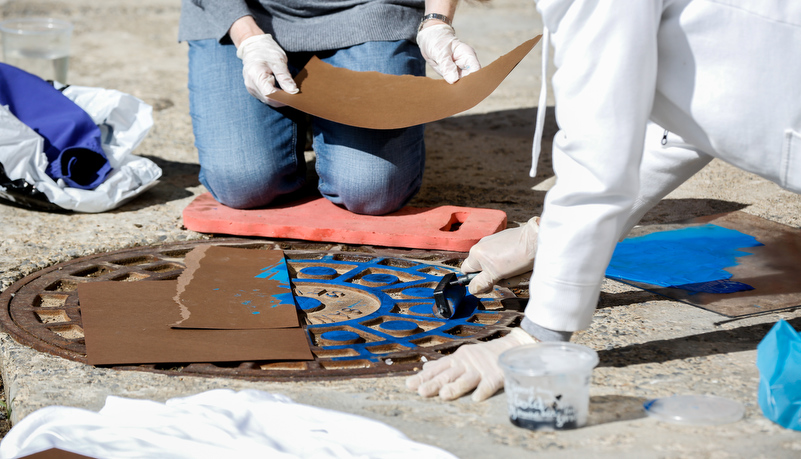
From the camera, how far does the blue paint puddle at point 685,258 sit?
64.4 inches

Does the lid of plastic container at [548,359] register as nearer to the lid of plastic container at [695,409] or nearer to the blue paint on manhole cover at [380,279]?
the lid of plastic container at [695,409]

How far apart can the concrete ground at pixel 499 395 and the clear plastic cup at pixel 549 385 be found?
0.02 meters

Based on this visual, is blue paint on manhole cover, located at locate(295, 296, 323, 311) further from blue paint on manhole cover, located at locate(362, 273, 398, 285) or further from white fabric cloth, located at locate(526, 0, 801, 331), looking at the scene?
white fabric cloth, located at locate(526, 0, 801, 331)

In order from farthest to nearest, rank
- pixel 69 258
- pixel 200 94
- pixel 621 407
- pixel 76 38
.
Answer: pixel 76 38 → pixel 200 94 → pixel 69 258 → pixel 621 407

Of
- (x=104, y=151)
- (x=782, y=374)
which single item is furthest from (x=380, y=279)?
(x=104, y=151)

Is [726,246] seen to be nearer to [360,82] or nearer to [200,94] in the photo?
[360,82]

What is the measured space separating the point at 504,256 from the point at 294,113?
0.91m

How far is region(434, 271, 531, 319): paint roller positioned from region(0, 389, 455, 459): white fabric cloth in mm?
418

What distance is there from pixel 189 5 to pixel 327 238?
874mm

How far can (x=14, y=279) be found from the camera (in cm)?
165

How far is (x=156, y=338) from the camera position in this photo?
1348 mm

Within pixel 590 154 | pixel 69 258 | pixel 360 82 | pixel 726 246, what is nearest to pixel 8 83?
pixel 69 258

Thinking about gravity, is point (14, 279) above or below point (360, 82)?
below

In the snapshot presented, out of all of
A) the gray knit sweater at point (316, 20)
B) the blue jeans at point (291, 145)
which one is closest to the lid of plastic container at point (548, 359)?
the blue jeans at point (291, 145)
